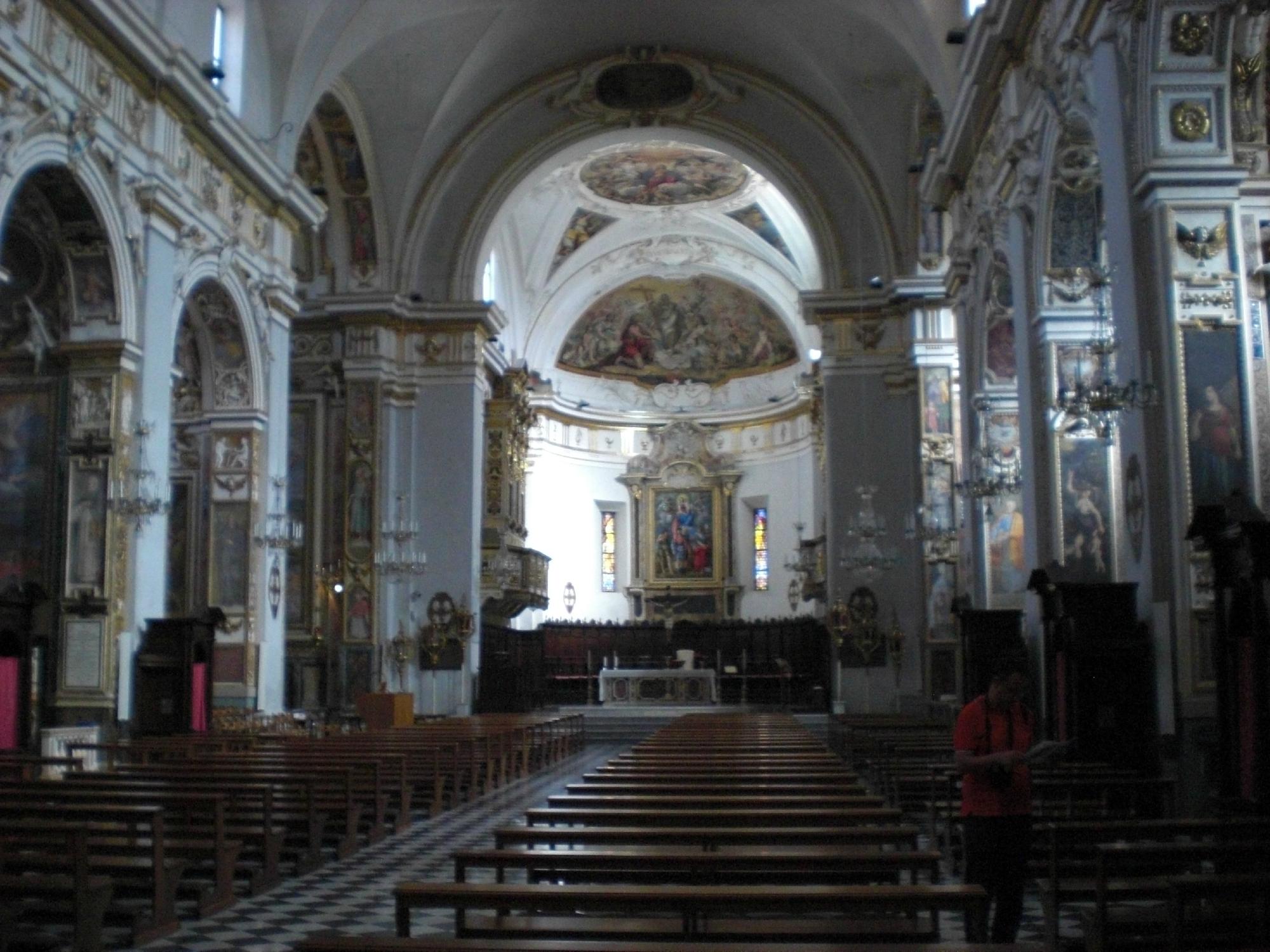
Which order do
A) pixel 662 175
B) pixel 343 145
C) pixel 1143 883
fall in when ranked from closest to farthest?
pixel 1143 883
pixel 343 145
pixel 662 175

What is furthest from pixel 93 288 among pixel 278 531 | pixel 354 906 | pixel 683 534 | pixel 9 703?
pixel 683 534

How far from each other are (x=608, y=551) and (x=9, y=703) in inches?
1017

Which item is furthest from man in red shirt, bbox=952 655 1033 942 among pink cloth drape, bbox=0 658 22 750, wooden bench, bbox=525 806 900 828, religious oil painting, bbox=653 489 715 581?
religious oil painting, bbox=653 489 715 581

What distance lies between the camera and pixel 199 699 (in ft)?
51.4

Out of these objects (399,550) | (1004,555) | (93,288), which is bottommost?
(1004,555)

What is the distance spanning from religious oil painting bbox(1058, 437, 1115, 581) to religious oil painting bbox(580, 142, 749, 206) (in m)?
16.9

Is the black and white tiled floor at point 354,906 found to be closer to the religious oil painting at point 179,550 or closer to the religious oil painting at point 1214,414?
the religious oil painting at point 1214,414

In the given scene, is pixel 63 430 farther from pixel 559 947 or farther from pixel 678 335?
pixel 678 335

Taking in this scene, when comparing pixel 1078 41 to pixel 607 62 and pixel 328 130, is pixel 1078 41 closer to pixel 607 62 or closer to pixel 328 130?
pixel 607 62

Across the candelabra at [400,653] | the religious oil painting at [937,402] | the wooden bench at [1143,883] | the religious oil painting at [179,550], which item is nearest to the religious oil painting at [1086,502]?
the wooden bench at [1143,883]

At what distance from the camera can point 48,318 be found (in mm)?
14781

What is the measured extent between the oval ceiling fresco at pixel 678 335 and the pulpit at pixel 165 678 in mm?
22185

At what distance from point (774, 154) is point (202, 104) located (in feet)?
40.9

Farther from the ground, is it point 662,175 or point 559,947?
point 662,175
